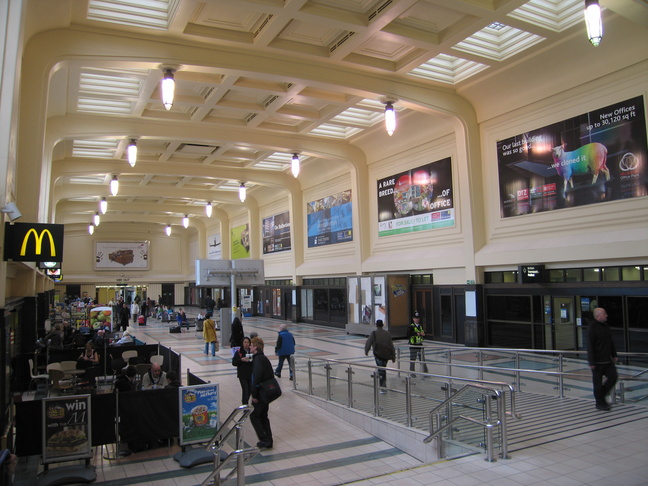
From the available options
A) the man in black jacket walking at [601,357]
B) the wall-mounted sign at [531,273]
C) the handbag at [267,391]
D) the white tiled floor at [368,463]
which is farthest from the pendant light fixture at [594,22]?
the wall-mounted sign at [531,273]

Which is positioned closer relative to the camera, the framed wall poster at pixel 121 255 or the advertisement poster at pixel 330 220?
the advertisement poster at pixel 330 220

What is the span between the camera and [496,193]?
1606 centimetres

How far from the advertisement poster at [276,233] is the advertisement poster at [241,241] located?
2.43 metres

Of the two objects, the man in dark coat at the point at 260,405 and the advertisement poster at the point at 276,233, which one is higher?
the advertisement poster at the point at 276,233

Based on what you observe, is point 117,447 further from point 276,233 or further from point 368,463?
point 276,233

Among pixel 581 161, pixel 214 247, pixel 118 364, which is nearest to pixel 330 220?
pixel 581 161

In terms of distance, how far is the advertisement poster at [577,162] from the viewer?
12.1 metres

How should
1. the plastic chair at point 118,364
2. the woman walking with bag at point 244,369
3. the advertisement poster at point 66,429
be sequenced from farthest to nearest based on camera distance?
the plastic chair at point 118,364, the woman walking with bag at point 244,369, the advertisement poster at point 66,429

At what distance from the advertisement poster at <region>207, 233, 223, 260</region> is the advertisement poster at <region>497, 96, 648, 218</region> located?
28.3 meters

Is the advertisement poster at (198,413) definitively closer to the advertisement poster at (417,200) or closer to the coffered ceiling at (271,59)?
the coffered ceiling at (271,59)

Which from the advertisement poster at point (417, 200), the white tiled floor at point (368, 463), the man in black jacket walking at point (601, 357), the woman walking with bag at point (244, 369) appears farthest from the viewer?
the advertisement poster at point (417, 200)

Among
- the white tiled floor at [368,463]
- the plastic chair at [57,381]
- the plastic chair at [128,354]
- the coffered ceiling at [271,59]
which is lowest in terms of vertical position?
the white tiled floor at [368,463]

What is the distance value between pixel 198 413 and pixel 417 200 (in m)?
13.7

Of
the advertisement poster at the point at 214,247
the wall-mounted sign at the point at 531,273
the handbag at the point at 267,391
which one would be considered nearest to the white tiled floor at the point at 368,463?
the handbag at the point at 267,391
